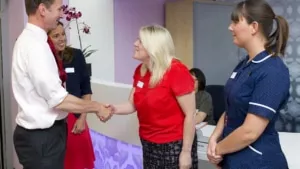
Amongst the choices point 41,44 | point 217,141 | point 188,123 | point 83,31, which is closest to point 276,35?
point 217,141

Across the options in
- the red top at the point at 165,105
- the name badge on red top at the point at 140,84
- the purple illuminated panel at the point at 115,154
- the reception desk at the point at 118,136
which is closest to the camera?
the red top at the point at 165,105

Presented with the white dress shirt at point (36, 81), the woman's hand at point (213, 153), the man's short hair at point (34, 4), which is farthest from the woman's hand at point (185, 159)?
the man's short hair at point (34, 4)

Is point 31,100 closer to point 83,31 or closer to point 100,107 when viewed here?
point 100,107

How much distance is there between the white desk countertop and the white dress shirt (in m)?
0.77

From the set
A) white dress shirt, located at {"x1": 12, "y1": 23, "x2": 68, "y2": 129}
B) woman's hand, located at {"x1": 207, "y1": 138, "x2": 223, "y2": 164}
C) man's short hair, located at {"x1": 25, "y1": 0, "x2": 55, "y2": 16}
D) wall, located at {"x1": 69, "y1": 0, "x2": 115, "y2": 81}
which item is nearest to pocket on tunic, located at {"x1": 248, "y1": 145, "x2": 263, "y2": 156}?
woman's hand, located at {"x1": 207, "y1": 138, "x2": 223, "y2": 164}

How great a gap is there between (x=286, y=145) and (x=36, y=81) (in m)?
1.28

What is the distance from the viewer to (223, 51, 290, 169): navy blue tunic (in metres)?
1.38

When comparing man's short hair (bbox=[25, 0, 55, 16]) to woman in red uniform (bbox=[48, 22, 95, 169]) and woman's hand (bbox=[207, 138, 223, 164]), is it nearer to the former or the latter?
woman in red uniform (bbox=[48, 22, 95, 169])

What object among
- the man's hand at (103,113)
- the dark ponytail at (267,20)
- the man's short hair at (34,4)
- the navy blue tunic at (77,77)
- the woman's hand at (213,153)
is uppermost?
the man's short hair at (34,4)

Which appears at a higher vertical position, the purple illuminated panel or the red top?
the red top

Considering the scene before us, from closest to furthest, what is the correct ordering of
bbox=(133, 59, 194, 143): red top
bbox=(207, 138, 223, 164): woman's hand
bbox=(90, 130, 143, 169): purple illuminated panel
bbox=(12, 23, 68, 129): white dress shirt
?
1. bbox=(207, 138, 223, 164): woman's hand
2. bbox=(12, 23, 68, 129): white dress shirt
3. bbox=(133, 59, 194, 143): red top
4. bbox=(90, 130, 143, 169): purple illuminated panel

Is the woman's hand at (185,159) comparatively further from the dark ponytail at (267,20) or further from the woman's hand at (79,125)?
the woman's hand at (79,125)

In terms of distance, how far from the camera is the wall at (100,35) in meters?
4.12

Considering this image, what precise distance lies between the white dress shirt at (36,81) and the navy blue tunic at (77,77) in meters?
0.67
